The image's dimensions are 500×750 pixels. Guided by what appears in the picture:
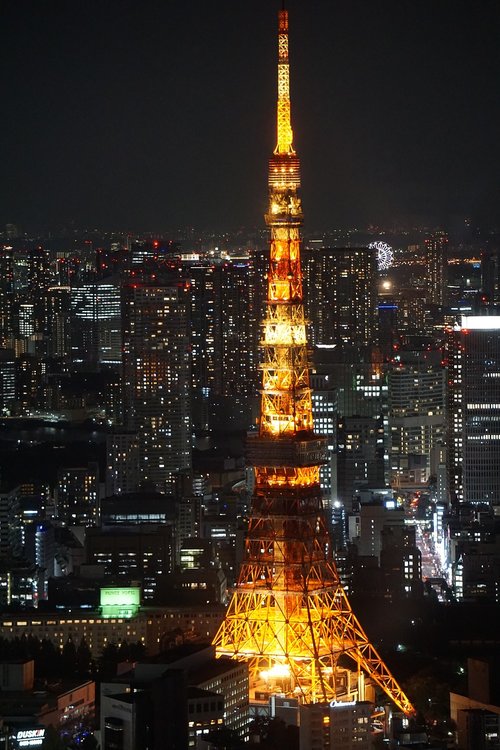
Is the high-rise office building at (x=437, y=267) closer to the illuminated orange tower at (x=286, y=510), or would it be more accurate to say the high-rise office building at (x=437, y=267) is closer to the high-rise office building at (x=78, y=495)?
the high-rise office building at (x=78, y=495)

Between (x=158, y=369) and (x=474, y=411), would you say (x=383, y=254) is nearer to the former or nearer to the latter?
(x=158, y=369)

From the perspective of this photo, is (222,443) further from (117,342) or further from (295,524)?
(295,524)

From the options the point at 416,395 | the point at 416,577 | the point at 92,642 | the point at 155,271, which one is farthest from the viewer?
the point at 155,271

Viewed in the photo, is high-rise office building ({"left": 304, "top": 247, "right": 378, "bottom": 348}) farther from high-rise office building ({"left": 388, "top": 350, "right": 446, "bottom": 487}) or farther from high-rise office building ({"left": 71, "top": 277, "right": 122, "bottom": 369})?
high-rise office building ({"left": 71, "top": 277, "right": 122, "bottom": 369})

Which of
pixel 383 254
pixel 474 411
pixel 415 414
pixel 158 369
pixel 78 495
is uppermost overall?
pixel 383 254

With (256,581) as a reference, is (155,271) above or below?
above

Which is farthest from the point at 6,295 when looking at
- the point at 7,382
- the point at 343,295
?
the point at 343,295

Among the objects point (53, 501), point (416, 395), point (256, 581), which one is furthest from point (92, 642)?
point (416, 395)

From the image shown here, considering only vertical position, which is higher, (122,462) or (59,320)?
(59,320)
